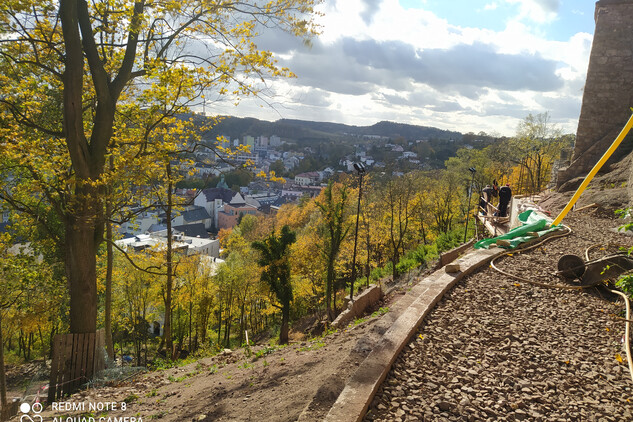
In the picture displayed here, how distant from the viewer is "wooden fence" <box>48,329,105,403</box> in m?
6.35

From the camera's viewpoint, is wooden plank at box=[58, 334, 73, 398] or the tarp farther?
the tarp

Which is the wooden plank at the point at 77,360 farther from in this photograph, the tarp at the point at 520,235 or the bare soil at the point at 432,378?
the tarp at the point at 520,235

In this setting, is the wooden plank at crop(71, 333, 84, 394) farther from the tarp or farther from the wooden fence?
the tarp

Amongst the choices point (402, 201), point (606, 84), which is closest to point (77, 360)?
point (606, 84)

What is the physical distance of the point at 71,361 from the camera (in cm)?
642

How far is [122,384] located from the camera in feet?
21.7

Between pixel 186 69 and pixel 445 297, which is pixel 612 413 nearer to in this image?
pixel 445 297

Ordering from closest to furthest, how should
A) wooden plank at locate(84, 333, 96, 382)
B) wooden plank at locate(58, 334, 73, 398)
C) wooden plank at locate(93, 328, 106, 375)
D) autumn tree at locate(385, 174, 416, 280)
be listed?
wooden plank at locate(58, 334, 73, 398), wooden plank at locate(84, 333, 96, 382), wooden plank at locate(93, 328, 106, 375), autumn tree at locate(385, 174, 416, 280)

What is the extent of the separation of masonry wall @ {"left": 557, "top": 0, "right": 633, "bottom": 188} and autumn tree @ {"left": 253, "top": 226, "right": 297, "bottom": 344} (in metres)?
13.1

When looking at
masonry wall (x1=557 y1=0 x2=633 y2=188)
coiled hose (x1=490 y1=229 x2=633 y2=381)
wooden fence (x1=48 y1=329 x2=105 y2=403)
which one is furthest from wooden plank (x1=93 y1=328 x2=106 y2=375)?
masonry wall (x1=557 y1=0 x2=633 y2=188)

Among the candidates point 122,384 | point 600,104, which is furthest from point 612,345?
point 600,104

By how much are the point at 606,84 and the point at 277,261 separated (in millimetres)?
15855

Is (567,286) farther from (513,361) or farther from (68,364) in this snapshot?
(68,364)

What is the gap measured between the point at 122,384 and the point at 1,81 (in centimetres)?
543
